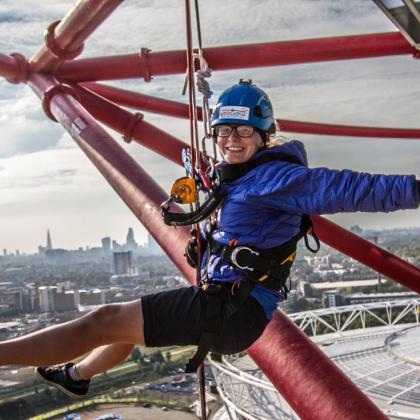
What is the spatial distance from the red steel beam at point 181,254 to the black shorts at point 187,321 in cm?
17

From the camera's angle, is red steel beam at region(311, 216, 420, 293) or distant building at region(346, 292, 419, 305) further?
distant building at region(346, 292, 419, 305)

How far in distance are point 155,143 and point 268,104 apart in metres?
4.62

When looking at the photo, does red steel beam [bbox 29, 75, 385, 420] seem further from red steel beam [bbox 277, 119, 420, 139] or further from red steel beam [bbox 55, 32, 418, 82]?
red steel beam [bbox 277, 119, 420, 139]

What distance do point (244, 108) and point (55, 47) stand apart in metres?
5.38

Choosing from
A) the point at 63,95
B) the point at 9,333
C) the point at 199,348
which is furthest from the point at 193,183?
the point at 9,333

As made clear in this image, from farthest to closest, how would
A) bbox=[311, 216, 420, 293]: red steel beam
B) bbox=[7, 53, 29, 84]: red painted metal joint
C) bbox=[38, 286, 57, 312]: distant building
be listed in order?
bbox=[38, 286, 57, 312]: distant building → bbox=[7, 53, 29, 84]: red painted metal joint → bbox=[311, 216, 420, 293]: red steel beam

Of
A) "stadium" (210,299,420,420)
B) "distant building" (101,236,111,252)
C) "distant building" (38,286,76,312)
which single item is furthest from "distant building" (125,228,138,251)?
"stadium" (210,299,420,420)

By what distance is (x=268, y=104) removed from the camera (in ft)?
13.9

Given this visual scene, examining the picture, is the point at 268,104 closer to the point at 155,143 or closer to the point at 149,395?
the point at 155,143

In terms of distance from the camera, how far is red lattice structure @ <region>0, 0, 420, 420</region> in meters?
3.73

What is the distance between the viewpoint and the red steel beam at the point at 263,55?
24.9 ft

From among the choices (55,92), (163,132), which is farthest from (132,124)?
(55,92)

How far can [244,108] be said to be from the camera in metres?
4.07

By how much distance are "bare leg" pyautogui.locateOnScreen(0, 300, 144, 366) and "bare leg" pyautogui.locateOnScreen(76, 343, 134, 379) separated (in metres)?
0.76
